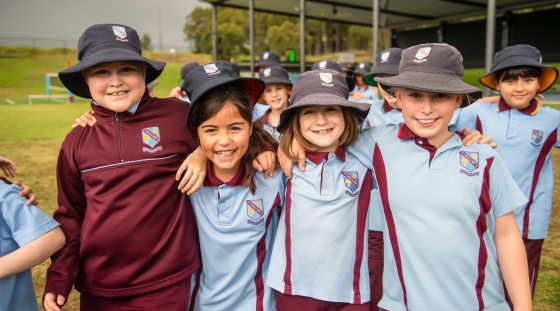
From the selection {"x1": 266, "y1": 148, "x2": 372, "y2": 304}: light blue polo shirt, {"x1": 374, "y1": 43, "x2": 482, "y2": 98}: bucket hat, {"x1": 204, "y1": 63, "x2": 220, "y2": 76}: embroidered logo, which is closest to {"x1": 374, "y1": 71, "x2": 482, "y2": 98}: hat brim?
{"x1": 374, "y1": 43, "x2": 482, "y2": 98}: bucket hat

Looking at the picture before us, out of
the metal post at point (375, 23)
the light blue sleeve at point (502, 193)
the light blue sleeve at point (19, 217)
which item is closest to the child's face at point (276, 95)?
the light blue sleeve at point (502, 193)

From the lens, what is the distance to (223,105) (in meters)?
1.71

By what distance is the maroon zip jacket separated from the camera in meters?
1.59

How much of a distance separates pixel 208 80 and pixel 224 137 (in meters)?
0.28

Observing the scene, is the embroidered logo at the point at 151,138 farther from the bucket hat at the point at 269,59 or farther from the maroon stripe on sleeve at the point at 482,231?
the bucket hat at the point at 269,59

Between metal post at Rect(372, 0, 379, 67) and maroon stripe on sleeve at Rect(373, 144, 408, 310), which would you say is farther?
metal post at Rect(372, 0, 379, 67)

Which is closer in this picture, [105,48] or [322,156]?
[105,48]

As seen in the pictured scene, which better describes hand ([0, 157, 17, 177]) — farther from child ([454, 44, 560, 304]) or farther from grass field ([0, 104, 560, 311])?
child ([454, 44, 560, 304])

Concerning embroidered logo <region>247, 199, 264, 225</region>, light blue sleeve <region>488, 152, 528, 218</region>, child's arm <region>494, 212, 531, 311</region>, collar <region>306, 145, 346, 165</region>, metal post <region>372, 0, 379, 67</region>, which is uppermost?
metal post <region>372, 0, 379, 67</region>

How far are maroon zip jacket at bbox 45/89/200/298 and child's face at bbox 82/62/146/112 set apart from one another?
0.23 ft

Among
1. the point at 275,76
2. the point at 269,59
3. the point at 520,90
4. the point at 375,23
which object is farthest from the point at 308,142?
the point at 375,23

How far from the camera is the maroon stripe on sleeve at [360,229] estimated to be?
174 centimetres

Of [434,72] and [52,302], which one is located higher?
[434,72]

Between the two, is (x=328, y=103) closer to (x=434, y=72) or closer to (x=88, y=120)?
(x=434, y=72)
